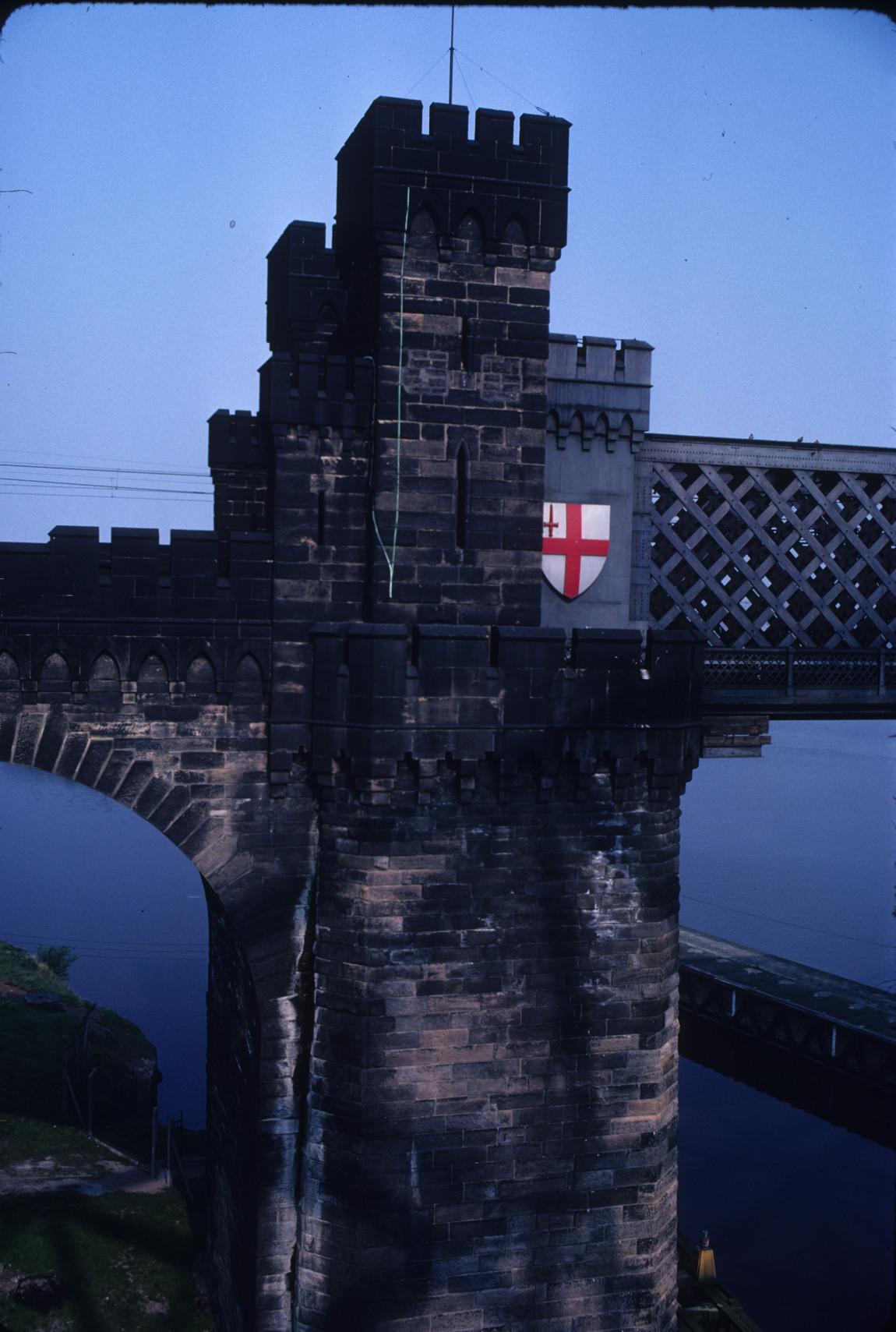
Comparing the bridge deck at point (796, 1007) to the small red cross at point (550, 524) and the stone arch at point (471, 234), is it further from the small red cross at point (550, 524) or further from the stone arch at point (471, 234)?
the stone arch at point (471, 234)

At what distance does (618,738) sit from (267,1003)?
3.92 metres

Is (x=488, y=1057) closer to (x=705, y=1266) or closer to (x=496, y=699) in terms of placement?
(x=496, y=699)

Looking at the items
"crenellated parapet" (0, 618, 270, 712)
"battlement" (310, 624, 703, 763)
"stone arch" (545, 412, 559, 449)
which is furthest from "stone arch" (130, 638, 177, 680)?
"stone arch" (545, 412, 559, 449)

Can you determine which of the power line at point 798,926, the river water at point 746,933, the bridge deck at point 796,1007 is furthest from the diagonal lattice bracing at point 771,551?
the power line at point 798,926

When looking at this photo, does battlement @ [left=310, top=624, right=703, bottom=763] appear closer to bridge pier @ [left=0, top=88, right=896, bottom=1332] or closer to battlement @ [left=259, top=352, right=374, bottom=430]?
bridge pier @ [left=0, top=88, right=896, bottom=1332]

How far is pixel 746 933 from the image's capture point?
1804 inches

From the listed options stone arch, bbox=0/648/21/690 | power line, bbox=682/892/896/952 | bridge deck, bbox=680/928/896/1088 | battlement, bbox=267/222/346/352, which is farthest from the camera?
power line, bbox=682/892/896/952

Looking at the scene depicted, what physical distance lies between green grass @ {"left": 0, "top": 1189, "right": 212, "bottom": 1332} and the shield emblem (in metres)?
8.82

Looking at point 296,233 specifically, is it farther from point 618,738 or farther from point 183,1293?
point 183,1293

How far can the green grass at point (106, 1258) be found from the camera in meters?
12.5

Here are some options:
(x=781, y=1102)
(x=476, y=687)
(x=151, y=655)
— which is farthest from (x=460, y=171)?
(x=781, y=1102)

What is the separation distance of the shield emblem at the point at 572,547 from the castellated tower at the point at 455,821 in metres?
0.93

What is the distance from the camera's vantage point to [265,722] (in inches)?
400

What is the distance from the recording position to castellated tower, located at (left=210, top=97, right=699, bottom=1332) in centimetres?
973
